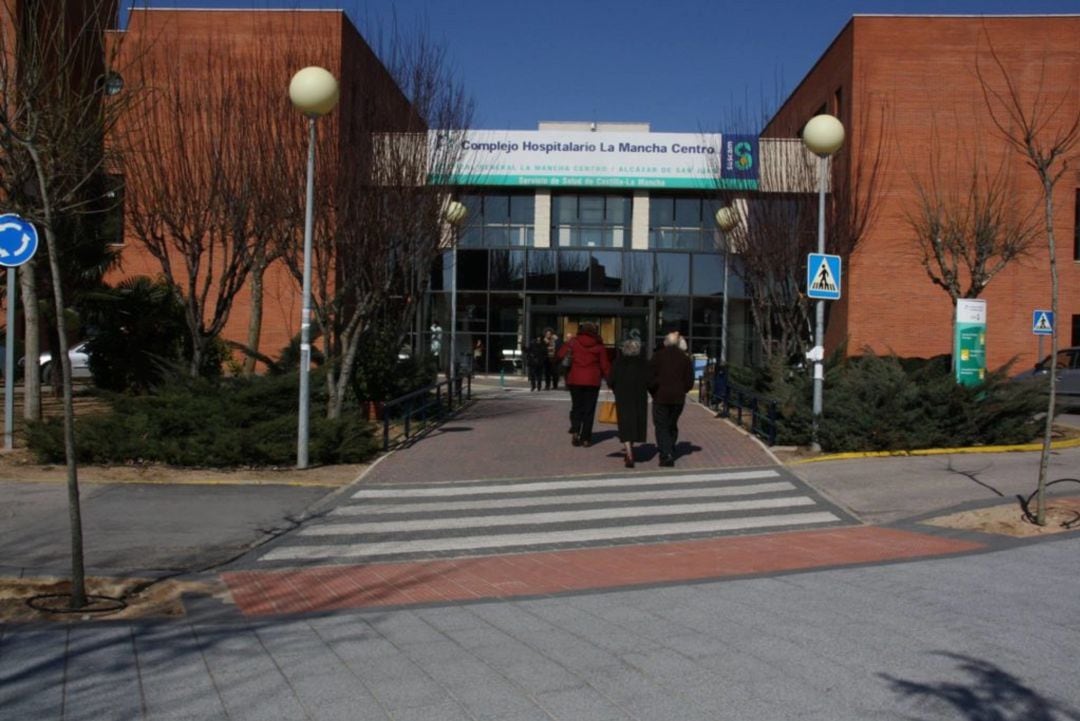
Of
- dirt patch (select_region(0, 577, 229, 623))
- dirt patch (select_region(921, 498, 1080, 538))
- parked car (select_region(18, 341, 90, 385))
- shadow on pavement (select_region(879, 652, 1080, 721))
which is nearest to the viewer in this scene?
shadow on pavement (select_region(879, 652, 1080, 721))

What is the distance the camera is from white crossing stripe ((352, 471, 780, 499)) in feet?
39.1

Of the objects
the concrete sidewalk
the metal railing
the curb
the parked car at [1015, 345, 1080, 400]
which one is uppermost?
the parked car at [1015, 345, 1080, 400]

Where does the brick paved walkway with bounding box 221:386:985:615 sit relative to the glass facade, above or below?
below

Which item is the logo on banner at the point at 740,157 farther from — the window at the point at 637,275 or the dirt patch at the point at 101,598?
the dirt patch at the point at 101,598

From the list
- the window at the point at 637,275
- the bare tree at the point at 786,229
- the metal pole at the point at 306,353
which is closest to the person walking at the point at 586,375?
the metal pole at the point at 306,353

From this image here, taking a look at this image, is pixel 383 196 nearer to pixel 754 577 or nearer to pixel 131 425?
pixel 131 425

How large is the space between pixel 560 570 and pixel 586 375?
281 inches

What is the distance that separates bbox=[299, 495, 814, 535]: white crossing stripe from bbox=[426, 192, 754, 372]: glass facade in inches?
1018

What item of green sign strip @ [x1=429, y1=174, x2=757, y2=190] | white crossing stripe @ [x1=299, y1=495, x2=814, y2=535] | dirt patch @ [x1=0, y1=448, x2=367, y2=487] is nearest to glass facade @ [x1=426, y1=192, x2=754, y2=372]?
green sign strip @ [x1=429, y1=174, x2=757, y2=190]

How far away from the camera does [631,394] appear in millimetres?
13727

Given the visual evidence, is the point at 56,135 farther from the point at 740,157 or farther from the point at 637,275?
the point at 637,275

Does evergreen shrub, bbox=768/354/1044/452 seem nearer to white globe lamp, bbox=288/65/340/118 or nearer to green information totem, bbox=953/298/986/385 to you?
green information totem, bbox=953/298/986/385

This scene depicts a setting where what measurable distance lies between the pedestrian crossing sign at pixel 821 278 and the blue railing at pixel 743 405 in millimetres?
1801

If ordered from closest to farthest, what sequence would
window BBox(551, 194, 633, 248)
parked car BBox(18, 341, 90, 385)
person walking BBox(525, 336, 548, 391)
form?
person walking BBox(525, 336, 548, 391), parked car BBox(18, 341, 90, 385), window BBox(551, 194, 633, 248)
